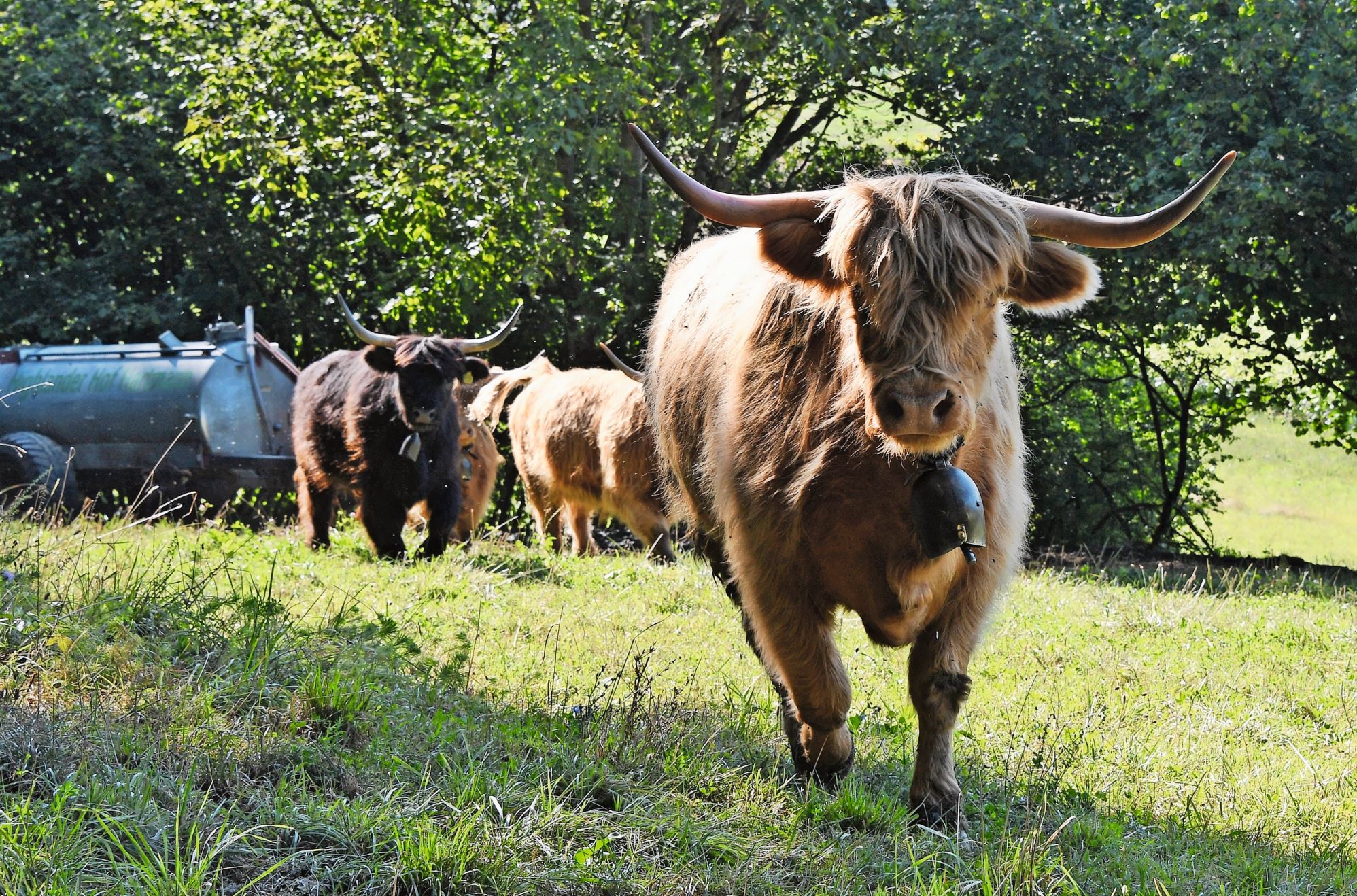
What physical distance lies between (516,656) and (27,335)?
15.7 m

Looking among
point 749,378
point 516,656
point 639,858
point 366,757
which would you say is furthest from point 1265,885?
point 516,656

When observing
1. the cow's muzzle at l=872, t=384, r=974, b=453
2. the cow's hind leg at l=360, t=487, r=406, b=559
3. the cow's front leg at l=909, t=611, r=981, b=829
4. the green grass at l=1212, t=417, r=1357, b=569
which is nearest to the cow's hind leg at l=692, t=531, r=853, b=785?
the cow's front leg at l=909, t=611, r=981, b=829

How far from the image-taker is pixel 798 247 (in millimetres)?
4078

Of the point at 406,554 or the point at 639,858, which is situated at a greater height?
the point at 639,858

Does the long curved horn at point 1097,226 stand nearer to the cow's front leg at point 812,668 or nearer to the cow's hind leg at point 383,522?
the cow's front leg at point 812,668

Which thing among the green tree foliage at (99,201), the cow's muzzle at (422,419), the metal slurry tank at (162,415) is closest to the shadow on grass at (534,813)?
the cow's muzzle at (422,419)

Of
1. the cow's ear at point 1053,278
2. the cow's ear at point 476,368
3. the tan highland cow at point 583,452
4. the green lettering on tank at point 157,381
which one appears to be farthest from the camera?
the green lettering on tank at point 157,381

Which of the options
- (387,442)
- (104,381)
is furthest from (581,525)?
(104,381)

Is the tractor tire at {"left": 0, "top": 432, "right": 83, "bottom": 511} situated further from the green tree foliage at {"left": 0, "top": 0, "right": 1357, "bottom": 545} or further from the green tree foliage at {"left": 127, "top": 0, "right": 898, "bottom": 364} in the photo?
the green tree foliage at {"left": 127, "top": 0, "right": 898, "bottom": 364}

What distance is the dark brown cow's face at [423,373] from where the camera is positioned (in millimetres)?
9727

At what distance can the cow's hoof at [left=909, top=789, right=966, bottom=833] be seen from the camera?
3943 mm

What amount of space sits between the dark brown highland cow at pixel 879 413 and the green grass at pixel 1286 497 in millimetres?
19815

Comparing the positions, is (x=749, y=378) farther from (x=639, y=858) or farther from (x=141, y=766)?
(x=141, y=766)

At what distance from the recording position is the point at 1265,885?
371 cm
